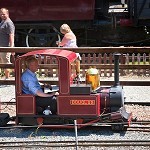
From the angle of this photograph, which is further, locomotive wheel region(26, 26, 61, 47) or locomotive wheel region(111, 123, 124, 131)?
locomotive wheel region(26, 26, 61, 47)

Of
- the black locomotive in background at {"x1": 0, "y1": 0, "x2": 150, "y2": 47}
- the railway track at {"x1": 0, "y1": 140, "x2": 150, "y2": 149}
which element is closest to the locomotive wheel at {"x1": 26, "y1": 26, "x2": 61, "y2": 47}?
the black locomotive in background at {"x1": 0, "y1": 0, "x2": 150, "y2": 47}

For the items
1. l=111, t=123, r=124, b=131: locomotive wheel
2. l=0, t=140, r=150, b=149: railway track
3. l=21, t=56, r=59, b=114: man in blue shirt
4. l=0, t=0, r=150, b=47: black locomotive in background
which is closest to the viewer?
l=0, t=140, r=150, b=149: railway track

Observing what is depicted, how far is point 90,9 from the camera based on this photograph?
16828 mm

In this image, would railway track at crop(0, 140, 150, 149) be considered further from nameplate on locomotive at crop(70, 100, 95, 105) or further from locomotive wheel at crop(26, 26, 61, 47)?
locomotive wheel at crop(26, 26, 61, 47)

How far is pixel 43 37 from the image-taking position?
665 inches

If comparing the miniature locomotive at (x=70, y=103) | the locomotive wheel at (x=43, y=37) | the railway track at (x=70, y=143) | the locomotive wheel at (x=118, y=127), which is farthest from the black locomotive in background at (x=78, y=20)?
the railway track at (x=70, y=143)

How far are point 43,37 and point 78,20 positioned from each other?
4.28 ft

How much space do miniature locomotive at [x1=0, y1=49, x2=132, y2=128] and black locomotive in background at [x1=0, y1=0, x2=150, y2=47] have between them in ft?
28.7

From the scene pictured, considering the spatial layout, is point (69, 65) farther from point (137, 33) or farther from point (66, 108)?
point (137, 33)

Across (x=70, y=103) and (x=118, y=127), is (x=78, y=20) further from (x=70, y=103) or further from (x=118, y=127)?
(x=118, y=127)

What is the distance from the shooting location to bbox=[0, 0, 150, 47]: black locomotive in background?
55.0 feet

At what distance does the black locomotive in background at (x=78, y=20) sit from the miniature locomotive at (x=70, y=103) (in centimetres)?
876

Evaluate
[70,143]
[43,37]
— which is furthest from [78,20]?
[70,143]

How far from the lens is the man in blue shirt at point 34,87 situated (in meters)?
7.97
